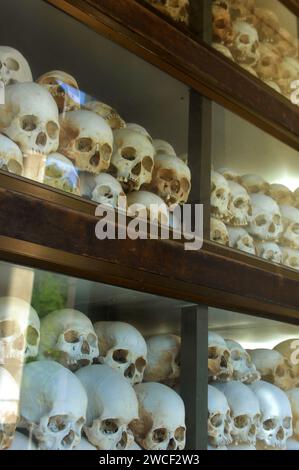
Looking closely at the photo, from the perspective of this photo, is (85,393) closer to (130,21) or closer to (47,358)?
(47,358)

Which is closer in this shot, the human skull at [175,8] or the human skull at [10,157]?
the human skull at [10,157]

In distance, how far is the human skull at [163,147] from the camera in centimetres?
118

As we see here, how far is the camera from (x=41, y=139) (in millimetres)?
945

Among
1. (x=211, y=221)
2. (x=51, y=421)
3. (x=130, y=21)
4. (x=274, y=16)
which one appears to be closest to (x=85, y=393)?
(x=51, y=421)

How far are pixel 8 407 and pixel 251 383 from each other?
605 millimetres

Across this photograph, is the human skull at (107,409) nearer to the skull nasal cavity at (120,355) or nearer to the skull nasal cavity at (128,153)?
the skull nasal cavity at (120,355)

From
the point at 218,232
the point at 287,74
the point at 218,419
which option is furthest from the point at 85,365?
the point at 287,74

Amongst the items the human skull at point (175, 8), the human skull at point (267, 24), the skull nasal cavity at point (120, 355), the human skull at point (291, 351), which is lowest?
the skull nasal cavity at point (120, 355)

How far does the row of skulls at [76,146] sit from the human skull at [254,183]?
0.31m

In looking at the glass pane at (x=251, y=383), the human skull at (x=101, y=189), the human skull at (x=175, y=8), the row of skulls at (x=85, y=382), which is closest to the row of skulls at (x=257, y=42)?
the human skull at (x=175, y=8)

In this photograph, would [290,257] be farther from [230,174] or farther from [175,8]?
[175,8]

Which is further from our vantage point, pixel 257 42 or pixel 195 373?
pixel 257 42

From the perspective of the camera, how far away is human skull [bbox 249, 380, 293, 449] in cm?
122

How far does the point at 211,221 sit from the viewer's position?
3.86 feet
